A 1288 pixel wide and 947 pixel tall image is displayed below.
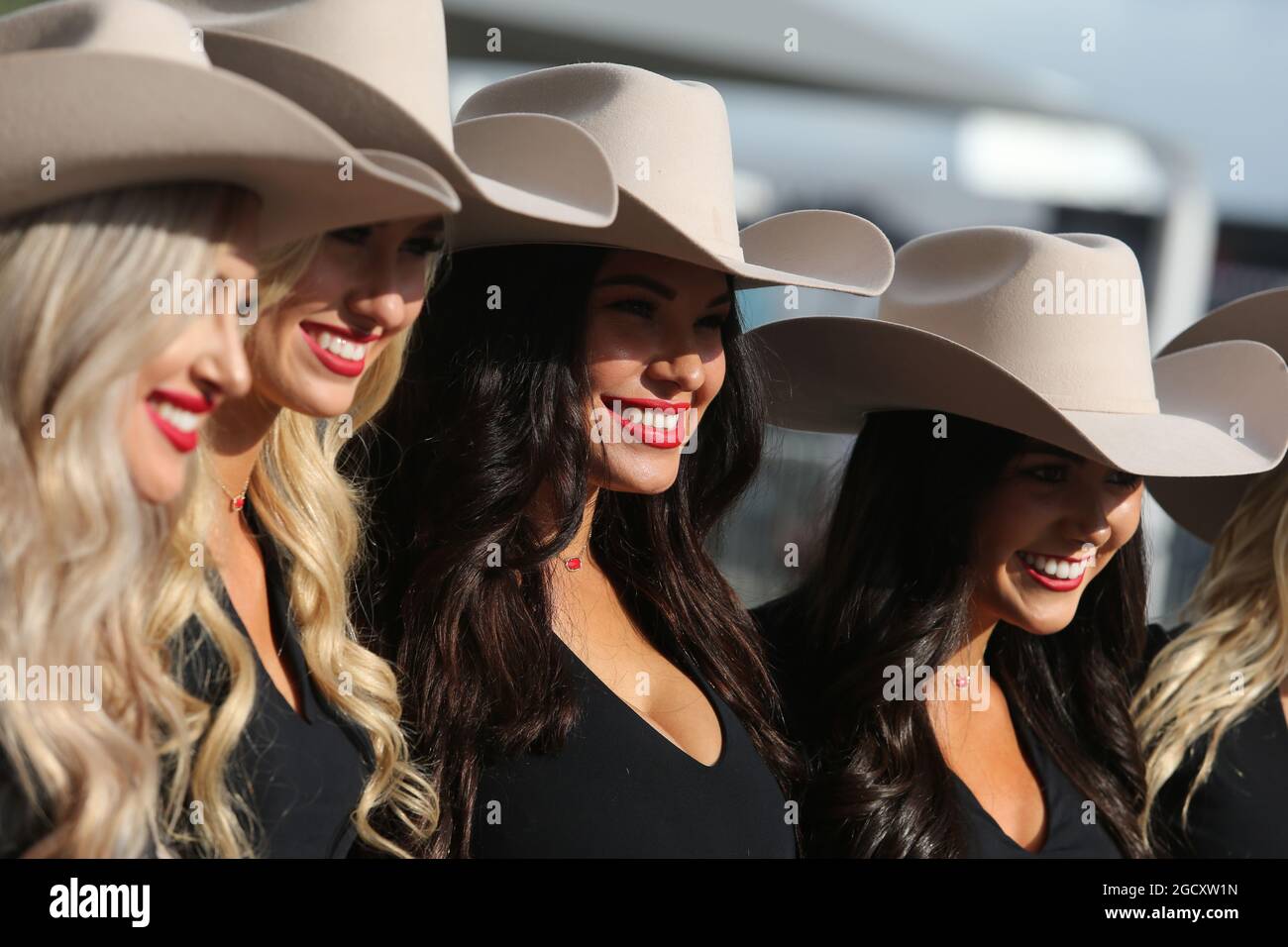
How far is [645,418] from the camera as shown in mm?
2684

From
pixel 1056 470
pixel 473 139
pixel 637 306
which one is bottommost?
pixel 1056 470

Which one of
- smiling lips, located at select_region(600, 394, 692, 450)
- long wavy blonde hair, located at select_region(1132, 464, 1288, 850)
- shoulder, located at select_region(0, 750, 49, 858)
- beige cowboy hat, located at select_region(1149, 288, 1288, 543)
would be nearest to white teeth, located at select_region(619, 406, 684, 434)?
smiling lips, located at select_region(600, 394, 692, 450)

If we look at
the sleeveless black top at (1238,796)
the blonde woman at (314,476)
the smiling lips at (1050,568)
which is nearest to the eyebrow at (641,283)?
the blonde woman at (314,476)

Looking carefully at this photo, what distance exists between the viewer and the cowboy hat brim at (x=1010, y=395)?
9.84ft

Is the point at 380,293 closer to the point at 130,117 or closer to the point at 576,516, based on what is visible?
the point at 130,117

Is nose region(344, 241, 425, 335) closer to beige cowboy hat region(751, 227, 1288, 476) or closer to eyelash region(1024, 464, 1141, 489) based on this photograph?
beige cowboy hat region(751, 227, 1288, 476)

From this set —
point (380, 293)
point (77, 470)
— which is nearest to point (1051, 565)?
point (380, 293)

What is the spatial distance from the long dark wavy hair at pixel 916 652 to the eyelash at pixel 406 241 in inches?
53.9

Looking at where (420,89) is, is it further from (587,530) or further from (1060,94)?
(1060,94)

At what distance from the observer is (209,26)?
2.07 meters

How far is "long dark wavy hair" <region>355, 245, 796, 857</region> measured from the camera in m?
2.50

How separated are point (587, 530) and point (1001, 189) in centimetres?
1123

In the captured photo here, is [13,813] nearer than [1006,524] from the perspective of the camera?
Yes

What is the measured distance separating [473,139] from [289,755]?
1.11m
